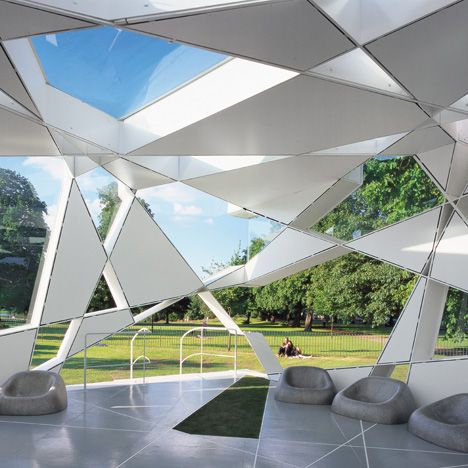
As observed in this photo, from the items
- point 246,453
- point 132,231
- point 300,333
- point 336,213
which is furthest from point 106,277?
point 300,333

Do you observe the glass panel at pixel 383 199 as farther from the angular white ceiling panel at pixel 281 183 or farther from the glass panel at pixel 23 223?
the glass panel at pixel 23 223

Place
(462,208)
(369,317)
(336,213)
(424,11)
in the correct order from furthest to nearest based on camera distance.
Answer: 1. (369,317)
2. (336,213)
3. (462,208)
4. (424,11)

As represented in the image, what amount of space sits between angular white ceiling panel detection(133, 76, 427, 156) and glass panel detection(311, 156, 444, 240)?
4.36 m

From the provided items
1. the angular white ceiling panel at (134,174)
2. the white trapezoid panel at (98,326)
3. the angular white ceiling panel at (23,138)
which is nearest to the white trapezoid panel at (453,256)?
the angular white ceiling panel at (134,174)

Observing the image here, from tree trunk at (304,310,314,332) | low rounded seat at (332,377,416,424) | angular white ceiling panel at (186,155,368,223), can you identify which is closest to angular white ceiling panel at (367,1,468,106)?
angular white ceiling panel at (186,155,368,223)

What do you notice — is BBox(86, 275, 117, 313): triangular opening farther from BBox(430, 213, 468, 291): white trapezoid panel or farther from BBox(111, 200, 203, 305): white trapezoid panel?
BBox(430, 213, 468, 291): white trapezoid panel

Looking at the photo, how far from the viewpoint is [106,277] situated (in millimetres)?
16172

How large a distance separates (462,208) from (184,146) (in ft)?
23.3

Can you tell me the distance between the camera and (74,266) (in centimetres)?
1435

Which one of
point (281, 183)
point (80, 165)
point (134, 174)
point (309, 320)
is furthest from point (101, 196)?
point (309, 320)

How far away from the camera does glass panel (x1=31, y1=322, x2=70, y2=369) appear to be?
1361 cm

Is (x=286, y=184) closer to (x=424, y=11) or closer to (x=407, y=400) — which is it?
(x=407, y=400)

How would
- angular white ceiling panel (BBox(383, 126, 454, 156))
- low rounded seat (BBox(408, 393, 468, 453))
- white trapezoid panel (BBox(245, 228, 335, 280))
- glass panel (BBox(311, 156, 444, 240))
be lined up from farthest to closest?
white trapezoid panel (BBox(245, 228, 335, 280)) < glass panel (BBox(311, 156, 444, 240)) < angular white ceiling panel (BBox(383, 126, 454, 156)) < low rounded seat (BBox(408, 393, 468, 453))

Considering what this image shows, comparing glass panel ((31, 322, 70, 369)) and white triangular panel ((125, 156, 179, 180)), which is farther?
white triangular panel ((125, 156, 179, 180))
